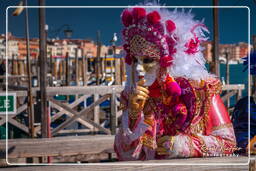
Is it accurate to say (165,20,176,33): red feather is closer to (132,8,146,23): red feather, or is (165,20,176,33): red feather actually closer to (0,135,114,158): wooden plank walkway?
(132,8,146,23): red feather

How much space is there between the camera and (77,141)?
2.51 m

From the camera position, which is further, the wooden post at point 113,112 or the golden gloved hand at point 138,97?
the wooden post at point 113,112

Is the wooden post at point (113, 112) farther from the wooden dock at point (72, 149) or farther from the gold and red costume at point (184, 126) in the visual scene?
the gold and red costume at point (184, 126)

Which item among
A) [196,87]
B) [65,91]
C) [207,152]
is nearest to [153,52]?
[196,87]

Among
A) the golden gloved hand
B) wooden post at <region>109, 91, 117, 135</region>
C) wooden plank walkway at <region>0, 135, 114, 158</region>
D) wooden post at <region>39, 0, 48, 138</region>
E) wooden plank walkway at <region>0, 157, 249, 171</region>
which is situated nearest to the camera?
wooden plank walkway at <region>0, 157, 249, 171</region>

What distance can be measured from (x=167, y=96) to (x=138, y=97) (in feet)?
0.58

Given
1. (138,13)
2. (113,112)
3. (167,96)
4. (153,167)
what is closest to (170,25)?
(138,13)

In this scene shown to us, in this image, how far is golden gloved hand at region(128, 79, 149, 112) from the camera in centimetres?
187

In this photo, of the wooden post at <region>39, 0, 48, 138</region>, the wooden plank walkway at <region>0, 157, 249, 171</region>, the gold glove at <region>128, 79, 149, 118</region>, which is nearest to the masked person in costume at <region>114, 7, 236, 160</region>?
the gold glove at <region>128, 79, 149, 118</region>

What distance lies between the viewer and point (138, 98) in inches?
73.4

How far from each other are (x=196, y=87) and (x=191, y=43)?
0.23m

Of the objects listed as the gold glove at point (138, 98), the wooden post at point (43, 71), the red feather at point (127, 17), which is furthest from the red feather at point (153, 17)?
the wooden post at point (43, 71)

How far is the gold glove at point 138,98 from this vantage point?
187 cm

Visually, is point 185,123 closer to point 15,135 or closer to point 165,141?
point 165,141
